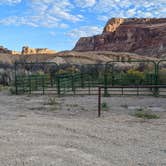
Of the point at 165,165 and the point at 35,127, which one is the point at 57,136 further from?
the point at 165,165

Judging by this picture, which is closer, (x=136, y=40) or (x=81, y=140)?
(x=81, y=140)

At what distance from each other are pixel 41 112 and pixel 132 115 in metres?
2.81

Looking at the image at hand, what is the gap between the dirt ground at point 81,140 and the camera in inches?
252

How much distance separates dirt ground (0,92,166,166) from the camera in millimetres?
6395

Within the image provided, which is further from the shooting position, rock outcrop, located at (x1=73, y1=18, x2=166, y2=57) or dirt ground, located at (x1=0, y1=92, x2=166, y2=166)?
rock outcrop, located at (x1=73, y1=18, x2=166, y2=57)

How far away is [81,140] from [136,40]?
352 ft

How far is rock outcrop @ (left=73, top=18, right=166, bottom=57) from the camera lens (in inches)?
4080

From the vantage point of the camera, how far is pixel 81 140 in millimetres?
7898

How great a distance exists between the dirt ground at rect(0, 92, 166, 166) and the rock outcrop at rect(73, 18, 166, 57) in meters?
86.2

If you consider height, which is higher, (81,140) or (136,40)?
(136,40)

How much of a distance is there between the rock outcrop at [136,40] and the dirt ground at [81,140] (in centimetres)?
8623

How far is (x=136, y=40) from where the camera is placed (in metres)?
114

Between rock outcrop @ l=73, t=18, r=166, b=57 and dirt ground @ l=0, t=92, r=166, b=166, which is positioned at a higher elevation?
rock outcrop @ l=73, t=18, r=166, b=57

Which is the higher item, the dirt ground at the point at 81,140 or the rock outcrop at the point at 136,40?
the rock outcrop at the point at 136,40
